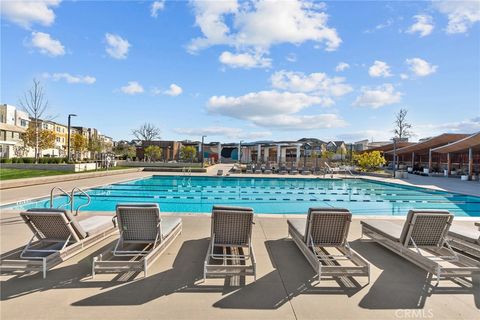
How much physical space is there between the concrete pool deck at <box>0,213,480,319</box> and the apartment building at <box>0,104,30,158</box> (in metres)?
37.1

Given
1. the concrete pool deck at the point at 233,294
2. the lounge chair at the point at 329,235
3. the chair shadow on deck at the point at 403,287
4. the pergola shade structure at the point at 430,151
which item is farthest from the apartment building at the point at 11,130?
the pergola shade structure at the point at 430,151

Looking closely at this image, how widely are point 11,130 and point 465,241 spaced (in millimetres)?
47347

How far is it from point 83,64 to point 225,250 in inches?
561

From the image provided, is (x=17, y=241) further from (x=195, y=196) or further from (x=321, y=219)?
(x=195, y=196)

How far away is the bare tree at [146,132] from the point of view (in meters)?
57.6

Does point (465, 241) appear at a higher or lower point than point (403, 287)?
higher

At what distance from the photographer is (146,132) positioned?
57844mm

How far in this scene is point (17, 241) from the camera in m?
4.64

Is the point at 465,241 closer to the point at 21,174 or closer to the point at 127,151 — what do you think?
the point at 21,174

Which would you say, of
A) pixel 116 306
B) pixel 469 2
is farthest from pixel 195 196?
pixel 469 2

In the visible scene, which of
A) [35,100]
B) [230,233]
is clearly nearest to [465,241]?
[230,233]

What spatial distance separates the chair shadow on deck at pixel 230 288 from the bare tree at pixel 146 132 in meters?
57.5

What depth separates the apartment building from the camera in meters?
33.1

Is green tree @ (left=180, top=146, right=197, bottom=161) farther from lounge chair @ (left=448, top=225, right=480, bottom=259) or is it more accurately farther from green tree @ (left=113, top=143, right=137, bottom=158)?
lounge chair @ (left=448, top=225, right=480, bottom=259)
